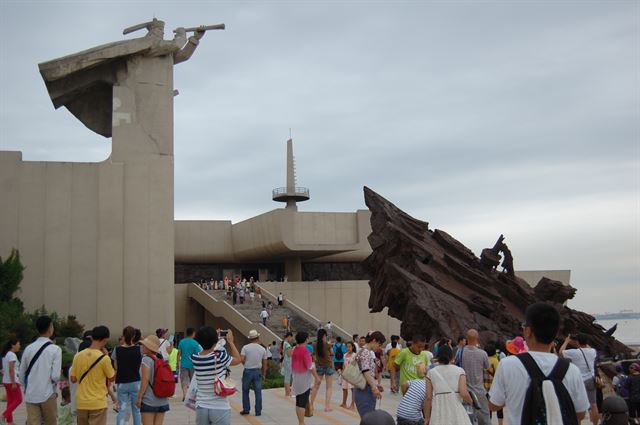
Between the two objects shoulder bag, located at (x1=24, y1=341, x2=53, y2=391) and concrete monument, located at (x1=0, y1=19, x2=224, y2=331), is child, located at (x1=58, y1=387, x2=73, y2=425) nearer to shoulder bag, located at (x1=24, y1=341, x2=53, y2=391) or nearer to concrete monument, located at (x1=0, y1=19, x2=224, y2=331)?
shoulder bag, located at (x1=24, y1=341, x2=53, y2=391)

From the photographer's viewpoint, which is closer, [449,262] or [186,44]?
[449,262]

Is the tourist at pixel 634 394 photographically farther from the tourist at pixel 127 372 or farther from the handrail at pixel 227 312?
the handrail at pixel 227 312

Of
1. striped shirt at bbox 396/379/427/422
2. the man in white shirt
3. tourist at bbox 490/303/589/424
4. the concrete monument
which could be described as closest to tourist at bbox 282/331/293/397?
the man in white shirt

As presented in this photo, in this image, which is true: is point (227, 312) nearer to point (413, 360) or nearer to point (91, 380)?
point (413, 360)

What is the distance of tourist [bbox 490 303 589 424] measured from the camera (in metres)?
3.72

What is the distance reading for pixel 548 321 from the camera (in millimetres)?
3836

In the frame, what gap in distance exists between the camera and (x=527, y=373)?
372cm

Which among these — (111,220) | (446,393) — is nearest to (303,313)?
(111,220)

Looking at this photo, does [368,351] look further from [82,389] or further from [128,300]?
[128,300]

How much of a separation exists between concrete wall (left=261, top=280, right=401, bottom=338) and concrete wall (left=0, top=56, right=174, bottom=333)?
36.3 ft

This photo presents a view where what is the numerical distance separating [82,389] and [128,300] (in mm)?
23505

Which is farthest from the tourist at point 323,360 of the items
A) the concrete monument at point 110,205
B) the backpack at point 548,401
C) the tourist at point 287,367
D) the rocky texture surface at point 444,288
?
the concrete monument at point 110,205

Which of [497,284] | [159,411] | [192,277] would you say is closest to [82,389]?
[159,411]

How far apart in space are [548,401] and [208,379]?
11.9 ft
